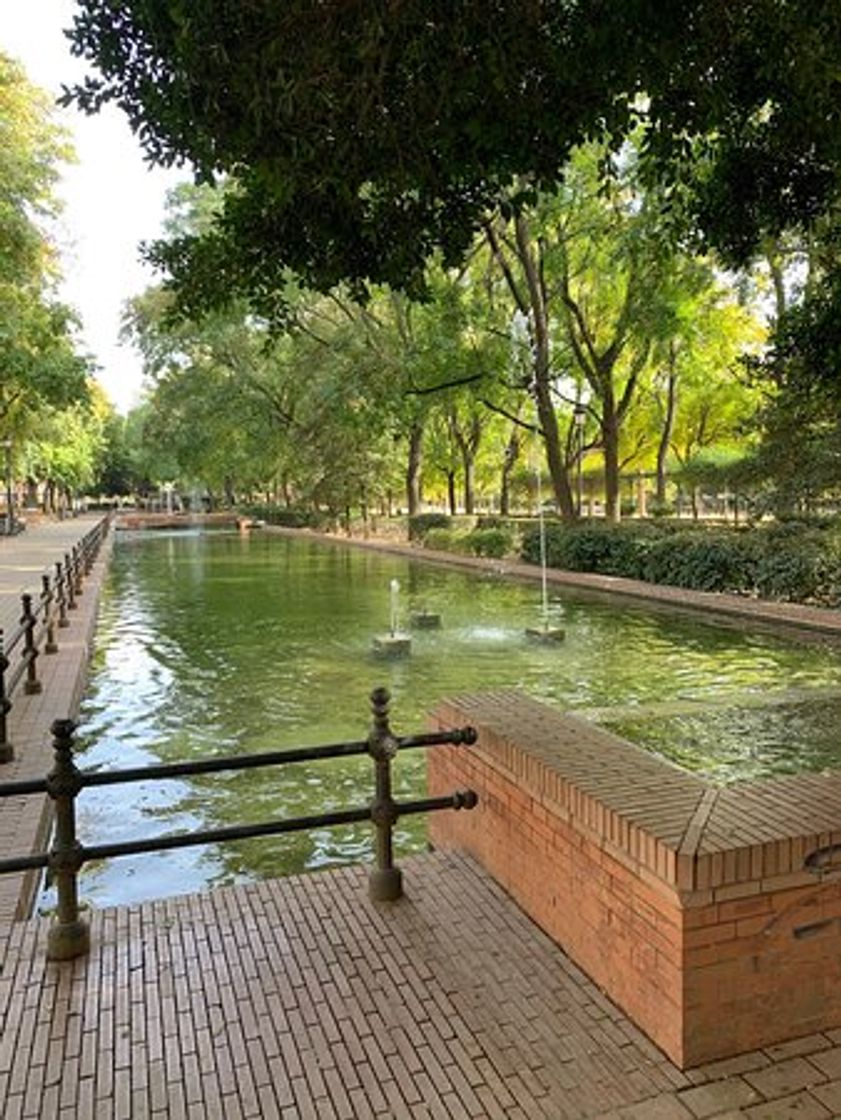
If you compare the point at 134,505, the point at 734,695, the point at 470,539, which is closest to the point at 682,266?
the point at 470,539

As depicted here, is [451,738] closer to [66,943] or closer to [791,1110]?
[66,943]

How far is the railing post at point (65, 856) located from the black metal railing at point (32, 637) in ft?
12.2

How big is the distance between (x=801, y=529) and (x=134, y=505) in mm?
96195

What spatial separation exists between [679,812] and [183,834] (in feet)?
7.38

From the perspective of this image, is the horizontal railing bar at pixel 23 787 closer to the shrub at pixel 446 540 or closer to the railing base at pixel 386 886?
the railing base at pixel 386 886

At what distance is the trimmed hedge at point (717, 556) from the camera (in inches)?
650

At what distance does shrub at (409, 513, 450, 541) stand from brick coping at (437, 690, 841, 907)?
2965 centimetres

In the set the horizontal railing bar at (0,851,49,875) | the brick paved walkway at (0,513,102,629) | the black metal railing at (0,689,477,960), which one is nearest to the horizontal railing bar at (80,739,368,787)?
the black metal railing at (0,689,477,960)

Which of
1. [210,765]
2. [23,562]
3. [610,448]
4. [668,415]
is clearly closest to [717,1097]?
[210,765]

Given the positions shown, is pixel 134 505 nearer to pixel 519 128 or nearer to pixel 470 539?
pixel 470 539

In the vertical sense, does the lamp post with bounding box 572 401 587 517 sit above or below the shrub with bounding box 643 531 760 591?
above

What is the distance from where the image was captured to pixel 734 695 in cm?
963

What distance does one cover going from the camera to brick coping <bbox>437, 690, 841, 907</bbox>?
10.0 ft

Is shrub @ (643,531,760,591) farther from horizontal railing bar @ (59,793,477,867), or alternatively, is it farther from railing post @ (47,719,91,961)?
railing post @ (47,719,91,961)
